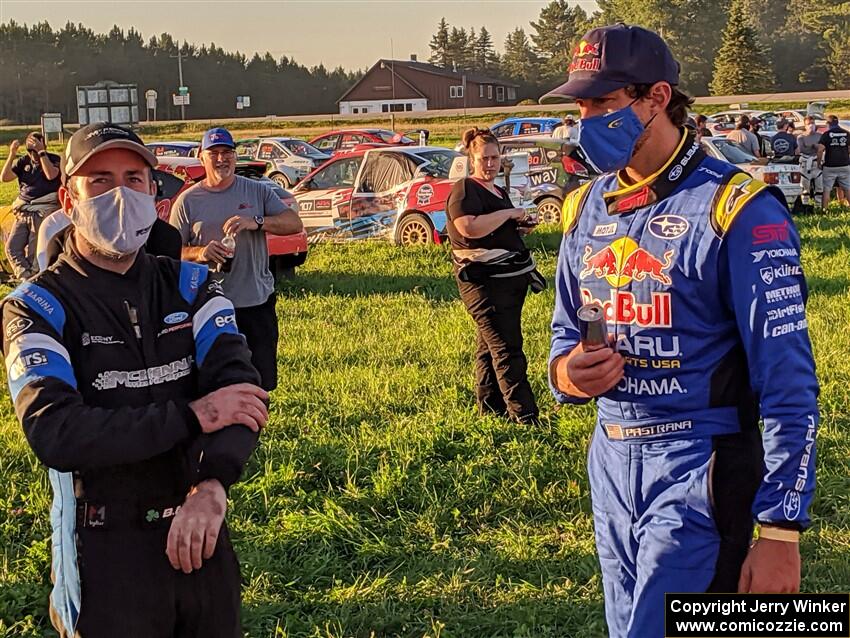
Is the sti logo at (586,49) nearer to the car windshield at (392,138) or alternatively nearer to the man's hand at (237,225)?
the man's hand at (237,225)

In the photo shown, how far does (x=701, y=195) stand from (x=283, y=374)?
654cm

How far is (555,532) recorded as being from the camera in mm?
5516

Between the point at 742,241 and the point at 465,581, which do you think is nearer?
the point at 742,241

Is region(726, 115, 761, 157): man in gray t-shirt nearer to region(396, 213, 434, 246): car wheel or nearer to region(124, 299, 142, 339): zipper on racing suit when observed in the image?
region(396, 213, 434, 246): car wheel

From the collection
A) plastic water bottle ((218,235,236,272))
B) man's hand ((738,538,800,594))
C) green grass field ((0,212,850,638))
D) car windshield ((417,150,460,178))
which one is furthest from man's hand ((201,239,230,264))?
car windshield ((417,150,460,178))

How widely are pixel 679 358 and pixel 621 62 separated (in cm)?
87

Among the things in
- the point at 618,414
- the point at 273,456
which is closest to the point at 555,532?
the point at 273,456

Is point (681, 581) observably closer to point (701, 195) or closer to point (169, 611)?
point (701, 195)

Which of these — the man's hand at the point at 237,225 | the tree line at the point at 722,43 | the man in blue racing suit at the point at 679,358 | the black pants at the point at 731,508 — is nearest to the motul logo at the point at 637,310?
the man in blue racing suit at the point at 679,358

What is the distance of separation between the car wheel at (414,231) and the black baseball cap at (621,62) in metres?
12.5

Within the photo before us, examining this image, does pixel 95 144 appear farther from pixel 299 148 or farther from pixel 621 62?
pixel 299 148

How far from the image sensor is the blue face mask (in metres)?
2.91

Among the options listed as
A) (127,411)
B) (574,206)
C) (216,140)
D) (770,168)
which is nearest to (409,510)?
(216,140)

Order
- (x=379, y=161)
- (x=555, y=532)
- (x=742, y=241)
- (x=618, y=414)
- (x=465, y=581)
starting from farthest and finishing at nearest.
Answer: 1. (x=379, y=161)
2. (x=555, y=532)
3. (x=465, y=581)
4. (x=618, y=414)
5. (x=742, y=241)
